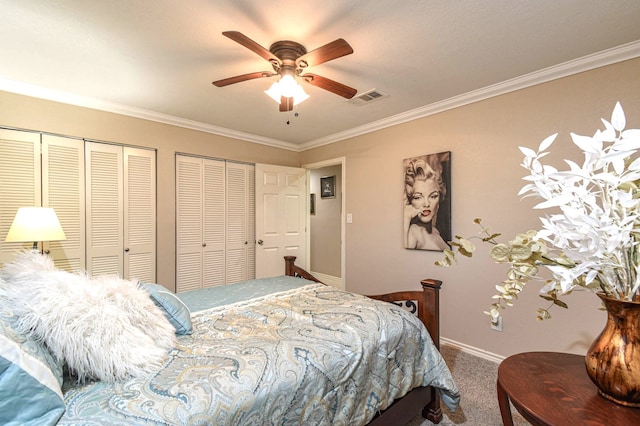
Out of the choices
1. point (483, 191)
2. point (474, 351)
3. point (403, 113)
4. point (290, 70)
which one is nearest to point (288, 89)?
point (290, 70)

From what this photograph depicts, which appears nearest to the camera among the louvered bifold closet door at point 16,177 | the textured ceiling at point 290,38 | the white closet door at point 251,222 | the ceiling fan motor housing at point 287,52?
the textured ceiling at point 290,38

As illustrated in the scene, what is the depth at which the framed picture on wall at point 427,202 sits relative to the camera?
9.30ft

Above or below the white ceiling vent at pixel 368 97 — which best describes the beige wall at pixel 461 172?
below

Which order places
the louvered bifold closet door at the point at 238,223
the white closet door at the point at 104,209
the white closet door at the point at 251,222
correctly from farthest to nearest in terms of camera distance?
the white closet door at the point at 251,222, the louvered bifold closet door at the point at 238,223, the white closet door at the point at 104,209

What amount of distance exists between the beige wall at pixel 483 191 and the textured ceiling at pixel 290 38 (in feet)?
0.68

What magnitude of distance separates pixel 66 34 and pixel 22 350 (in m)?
1.95

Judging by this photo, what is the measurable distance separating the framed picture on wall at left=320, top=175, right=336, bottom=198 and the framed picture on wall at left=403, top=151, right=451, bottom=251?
2.22 meters

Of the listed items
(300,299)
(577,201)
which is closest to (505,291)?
(577,201)

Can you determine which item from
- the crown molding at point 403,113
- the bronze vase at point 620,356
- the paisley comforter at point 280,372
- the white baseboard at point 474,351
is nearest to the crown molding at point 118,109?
the crown molding at point 403,113

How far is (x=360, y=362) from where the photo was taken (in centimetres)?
132

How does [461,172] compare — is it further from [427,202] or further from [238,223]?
[238,223]

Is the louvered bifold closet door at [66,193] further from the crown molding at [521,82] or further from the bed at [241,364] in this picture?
the crown molding at [521,82]

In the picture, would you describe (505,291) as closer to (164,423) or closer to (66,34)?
(164,423)

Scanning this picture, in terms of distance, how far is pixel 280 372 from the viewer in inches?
43.8
